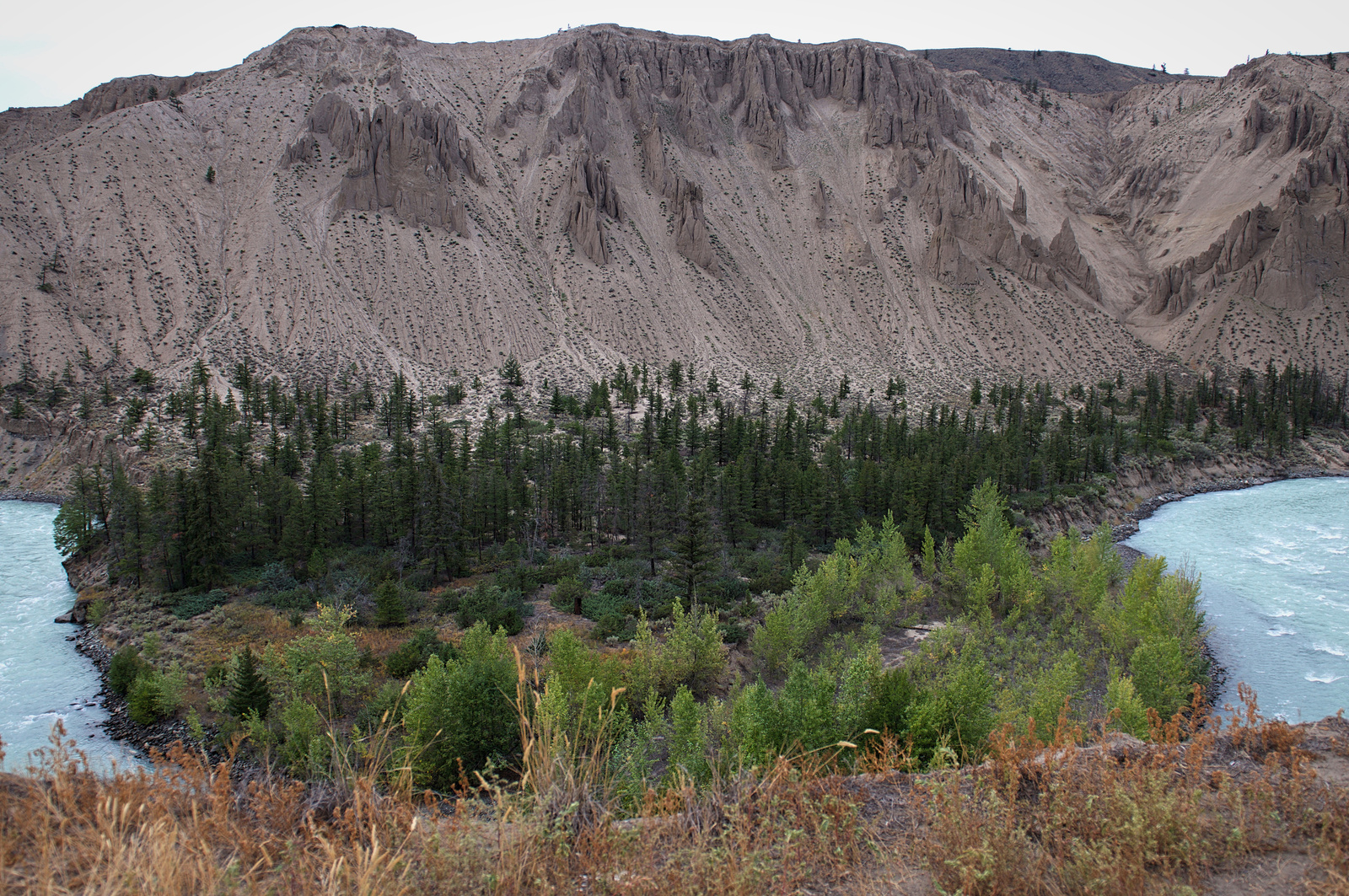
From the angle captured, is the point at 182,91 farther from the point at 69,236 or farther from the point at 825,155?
the point at 825,155

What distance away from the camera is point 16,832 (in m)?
4.62

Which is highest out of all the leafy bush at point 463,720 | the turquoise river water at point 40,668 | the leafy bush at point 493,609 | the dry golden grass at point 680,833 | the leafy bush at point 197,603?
the dry golden grass at point 680,833

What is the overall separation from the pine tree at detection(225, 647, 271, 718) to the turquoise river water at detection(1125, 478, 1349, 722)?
1162 inches

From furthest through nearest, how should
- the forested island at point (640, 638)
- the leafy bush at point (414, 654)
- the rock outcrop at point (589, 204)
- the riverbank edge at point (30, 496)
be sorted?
the rock outcrop at point (589, 204), the riverbank edge at point (30, 496), the leafy bush at point (414, 654), the forested island at point (640, 638)

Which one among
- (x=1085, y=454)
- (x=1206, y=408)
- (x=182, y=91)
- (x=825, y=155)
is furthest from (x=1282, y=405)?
(x=182, y=91)

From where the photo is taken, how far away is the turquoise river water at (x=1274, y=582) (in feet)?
78.7

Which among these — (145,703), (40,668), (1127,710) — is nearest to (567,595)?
(145,703)

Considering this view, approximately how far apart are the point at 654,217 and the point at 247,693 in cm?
8159

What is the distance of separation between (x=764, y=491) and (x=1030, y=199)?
87.3 meters

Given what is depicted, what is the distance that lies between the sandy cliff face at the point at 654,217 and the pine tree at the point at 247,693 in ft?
165

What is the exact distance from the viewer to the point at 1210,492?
5894 cm

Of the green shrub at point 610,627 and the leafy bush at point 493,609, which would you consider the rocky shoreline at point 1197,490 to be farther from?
the leafy bush at point 493,609

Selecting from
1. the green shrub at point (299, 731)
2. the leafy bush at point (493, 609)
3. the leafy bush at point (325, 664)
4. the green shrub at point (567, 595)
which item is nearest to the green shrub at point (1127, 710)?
the green shrub at point (299, 731)

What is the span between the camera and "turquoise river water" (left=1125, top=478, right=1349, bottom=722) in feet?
78.7
